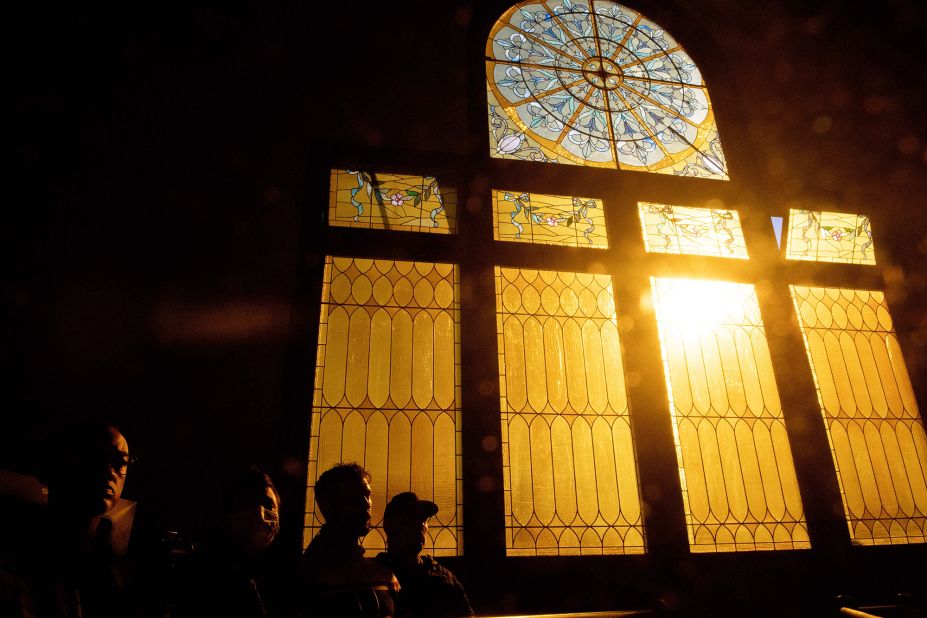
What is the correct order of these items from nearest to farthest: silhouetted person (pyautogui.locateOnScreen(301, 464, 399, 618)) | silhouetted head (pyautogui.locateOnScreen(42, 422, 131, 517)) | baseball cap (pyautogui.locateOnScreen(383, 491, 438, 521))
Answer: silhouetted head (pyautogui.locateOnScreen(42, 422, 131, 517)), silhouetted person (pyautogui.locateOnScreen(301, 464, 399, 618)), baseball cap (pyautogui.locateOnScreen(383, 491, 438, 521))

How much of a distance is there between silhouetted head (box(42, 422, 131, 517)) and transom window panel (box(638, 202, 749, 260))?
3106mm

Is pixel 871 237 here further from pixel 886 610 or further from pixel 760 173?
pixel 886 610

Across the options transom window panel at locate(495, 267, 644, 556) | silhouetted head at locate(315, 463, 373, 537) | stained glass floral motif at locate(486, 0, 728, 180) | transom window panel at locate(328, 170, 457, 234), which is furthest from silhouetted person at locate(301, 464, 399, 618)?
stained glass floral motif at locate(486, 0, 728, 180)

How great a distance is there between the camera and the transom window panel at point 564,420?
9.20 feet

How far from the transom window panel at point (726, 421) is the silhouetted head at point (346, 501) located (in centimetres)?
196

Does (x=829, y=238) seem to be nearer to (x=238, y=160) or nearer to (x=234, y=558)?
(x=238, y=160)

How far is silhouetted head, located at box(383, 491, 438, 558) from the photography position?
190cm

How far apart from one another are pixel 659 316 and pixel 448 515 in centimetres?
167

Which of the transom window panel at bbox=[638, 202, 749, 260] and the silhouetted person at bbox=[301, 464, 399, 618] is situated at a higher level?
the transom window panel at bbox=[638, 202, 749, 260]

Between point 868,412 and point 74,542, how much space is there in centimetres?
381

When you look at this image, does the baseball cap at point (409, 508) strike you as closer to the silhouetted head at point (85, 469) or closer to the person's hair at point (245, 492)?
the person's hair at point (245, 492)

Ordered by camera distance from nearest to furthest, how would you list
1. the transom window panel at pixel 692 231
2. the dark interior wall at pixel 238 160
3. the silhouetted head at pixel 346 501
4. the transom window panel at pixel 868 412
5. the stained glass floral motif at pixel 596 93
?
the silhouetted head at pixel 346 501 < the dark interior wall at pixel 238 160 < the transom window panel at pixel 868 412 < the transom window panel at pixel 692 231 < the stained glass floral motif at pixel 596 93

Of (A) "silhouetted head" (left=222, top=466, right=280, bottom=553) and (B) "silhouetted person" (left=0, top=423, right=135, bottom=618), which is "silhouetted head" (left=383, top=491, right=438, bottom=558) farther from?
(B) "silhouetted person" (left=0, top=423, right=135, bottom=618)

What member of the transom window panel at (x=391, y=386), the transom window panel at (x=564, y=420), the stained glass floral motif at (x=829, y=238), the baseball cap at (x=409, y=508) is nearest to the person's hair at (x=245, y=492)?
the baseball cap at (x=409, y=508)
